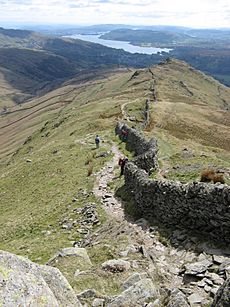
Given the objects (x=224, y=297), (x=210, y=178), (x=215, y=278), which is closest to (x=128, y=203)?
(x=210, y=178)

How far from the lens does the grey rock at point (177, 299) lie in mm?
12859

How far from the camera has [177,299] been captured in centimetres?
1308

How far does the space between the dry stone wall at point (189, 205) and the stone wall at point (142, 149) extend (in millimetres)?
9246

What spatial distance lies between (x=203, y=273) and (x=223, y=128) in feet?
258

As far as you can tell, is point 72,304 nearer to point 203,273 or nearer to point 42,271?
point 42,271

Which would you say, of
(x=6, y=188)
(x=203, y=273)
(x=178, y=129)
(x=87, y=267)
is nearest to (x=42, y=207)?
(x=6, y=188)

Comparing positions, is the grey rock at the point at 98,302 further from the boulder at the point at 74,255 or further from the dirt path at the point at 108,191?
the dirt path at the point at 108,191

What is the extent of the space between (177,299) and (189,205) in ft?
25.0

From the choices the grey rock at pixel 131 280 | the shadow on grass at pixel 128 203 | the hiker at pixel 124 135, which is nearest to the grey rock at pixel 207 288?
the grey rock at pixel 131 280

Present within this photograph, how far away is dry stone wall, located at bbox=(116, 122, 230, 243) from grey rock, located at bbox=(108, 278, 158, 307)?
17.0 feet

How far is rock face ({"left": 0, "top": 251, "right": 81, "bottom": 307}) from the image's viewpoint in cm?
1004

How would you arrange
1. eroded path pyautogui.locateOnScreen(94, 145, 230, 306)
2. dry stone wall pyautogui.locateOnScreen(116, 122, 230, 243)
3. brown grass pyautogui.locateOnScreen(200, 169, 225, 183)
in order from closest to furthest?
1. eroded path pyautogui.locateOnScreen(94, 145, 230, 306)
2. dry stone wall pyautogui.locateOnScreen(116, 122, 230, 243)
3. brown grass pyautogui.locateOnScreen(200, 169, 225, 183)

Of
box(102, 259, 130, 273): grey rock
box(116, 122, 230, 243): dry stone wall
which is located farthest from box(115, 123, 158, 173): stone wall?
box(102, 259, 130, 273): grey rock

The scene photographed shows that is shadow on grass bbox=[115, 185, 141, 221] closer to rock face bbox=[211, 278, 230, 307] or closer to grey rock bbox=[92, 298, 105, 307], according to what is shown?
grey rock bbox=[92, 298, 105, 307]
